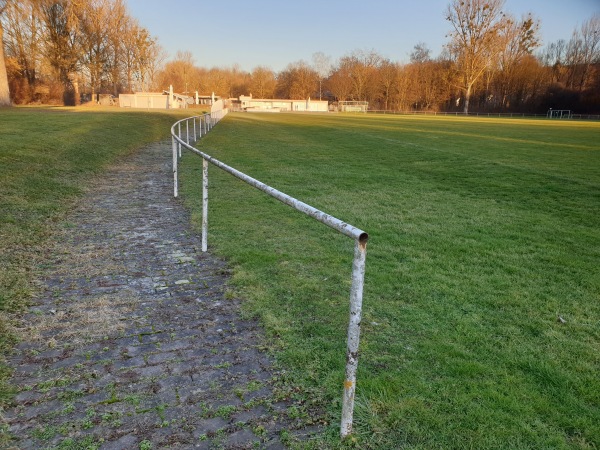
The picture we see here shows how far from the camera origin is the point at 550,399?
8.75 feet

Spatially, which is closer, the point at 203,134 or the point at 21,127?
the point at 21,127

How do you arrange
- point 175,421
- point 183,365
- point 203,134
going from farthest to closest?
point 203,134 < point 183,365 < point 175,421

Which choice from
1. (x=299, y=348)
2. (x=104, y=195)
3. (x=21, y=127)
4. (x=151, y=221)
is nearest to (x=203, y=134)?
(x=21, y=127)

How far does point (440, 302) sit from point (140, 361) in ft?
8.75

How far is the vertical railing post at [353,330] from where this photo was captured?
2.11 metres

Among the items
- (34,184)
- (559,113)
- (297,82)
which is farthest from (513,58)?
(34,184)

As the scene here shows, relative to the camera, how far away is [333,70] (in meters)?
121

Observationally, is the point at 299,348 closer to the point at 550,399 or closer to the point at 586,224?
the point at 550,399

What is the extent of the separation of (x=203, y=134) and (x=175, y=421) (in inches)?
846

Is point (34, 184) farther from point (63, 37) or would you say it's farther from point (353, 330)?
point (63, 37)

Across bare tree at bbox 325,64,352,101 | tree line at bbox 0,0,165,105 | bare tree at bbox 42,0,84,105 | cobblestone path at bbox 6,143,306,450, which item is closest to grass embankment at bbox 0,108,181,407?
cobblestone path at bbox 6,143,306,450

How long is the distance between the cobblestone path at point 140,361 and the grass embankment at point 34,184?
0.24 meters

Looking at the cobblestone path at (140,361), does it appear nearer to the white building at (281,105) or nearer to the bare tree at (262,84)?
the white building at (281,105)

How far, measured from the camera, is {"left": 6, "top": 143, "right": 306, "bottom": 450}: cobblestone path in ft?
7.86
